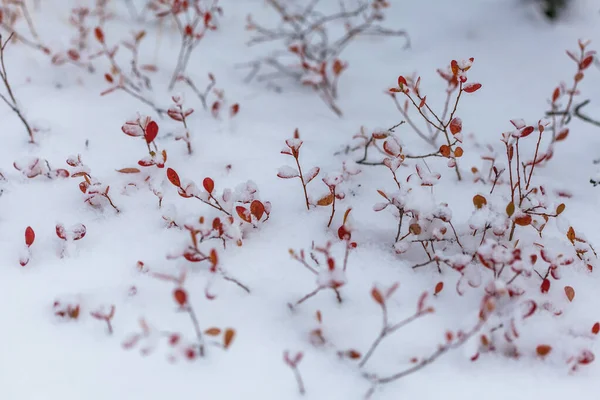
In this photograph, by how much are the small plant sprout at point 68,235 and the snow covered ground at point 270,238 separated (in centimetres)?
3

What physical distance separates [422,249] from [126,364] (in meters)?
0.95

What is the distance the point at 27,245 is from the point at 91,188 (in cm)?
25

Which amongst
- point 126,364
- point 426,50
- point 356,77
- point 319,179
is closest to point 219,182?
point 319,179

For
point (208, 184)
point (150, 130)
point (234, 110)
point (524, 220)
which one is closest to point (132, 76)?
point (234, 110)

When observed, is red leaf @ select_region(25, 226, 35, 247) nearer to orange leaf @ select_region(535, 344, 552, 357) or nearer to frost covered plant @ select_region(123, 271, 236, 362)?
frost covered plant @ select_region(123, 271, 236, 362)

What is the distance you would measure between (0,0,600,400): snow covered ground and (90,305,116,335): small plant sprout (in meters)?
0.03

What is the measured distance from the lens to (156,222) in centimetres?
164

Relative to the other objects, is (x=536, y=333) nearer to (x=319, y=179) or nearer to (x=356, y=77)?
(x=319, y=179)

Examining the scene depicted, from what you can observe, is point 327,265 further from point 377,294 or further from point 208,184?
point 208,184

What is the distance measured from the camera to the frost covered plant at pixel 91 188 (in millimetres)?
1605

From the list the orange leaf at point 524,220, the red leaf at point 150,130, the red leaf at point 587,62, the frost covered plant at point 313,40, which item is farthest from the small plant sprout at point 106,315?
the red leaf at point 587,62

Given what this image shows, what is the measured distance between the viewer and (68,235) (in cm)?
151

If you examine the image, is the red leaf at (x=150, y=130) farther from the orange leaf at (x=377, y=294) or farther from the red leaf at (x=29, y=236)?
the orange leaf at (x=377, y=294)

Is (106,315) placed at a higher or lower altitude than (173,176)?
lower
